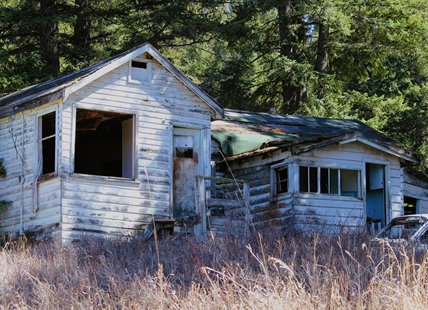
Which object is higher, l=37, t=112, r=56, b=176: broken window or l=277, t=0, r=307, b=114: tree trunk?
l=277, t=0, r=307, b=114: tree trunk

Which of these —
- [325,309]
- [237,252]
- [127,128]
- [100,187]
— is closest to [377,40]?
[127,128]

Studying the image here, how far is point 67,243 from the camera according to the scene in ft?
59.4

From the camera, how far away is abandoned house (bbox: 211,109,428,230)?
22094 millimetres

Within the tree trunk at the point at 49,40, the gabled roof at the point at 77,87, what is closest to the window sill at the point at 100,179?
the gabled roof at the point at 77,87

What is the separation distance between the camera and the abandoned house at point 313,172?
22.1 m

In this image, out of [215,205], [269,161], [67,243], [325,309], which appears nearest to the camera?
[325,309]

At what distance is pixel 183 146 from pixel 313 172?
13.7 feet

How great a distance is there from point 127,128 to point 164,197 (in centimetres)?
241

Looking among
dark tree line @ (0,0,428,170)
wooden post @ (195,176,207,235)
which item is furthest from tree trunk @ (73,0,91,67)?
wooden post @ (195,176,207,235)

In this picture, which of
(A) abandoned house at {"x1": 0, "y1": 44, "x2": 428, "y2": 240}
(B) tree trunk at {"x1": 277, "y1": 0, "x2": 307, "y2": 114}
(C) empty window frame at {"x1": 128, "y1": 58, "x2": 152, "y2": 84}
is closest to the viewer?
(A) abandoned house at {"x1": 0, "y1": 44, "x2": 428, "y2": 240}

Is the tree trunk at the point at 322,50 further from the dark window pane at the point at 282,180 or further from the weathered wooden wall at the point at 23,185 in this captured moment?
the weathered wooden wall at the point at 23,185

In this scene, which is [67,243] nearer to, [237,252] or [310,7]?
[237,252]

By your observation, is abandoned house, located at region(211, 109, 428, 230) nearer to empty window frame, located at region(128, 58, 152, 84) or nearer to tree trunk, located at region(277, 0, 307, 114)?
empty window frame, located at region(128, 58, 152, 84)

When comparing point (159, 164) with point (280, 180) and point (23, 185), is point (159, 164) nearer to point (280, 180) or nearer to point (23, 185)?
point (23, 185)
